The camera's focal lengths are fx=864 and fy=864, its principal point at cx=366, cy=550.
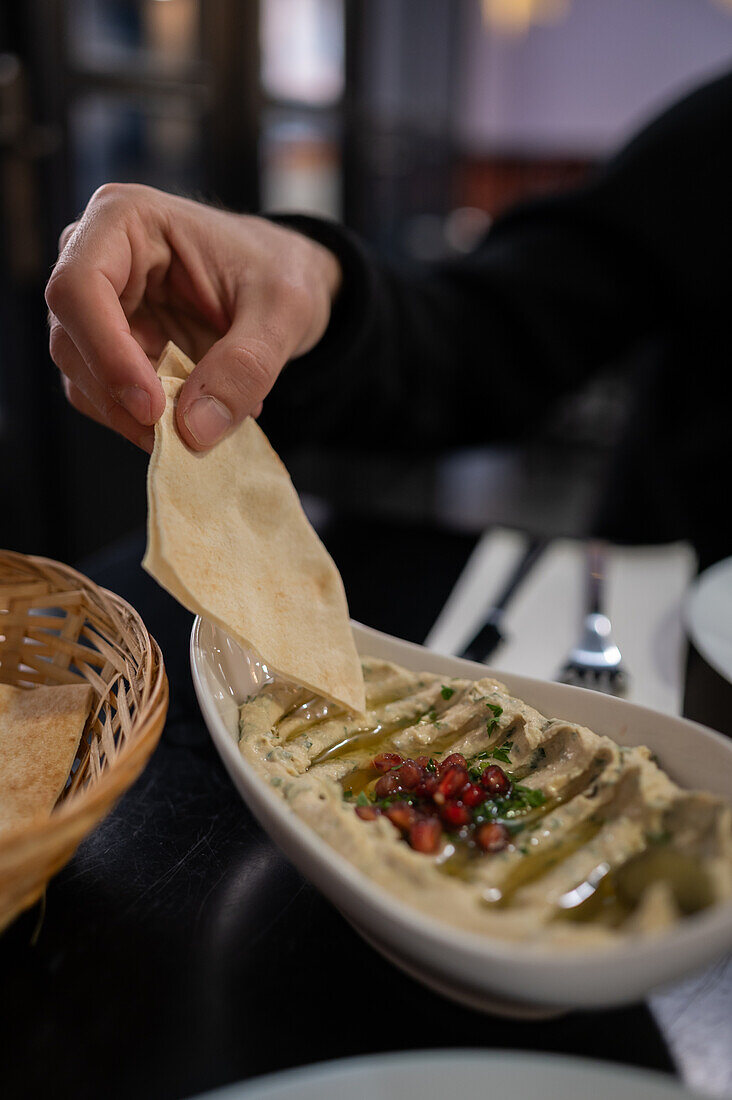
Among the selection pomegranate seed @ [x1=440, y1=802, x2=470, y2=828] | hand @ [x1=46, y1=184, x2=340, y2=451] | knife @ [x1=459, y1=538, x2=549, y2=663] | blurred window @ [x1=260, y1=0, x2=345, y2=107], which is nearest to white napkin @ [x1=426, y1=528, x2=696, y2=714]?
knife @ [x1=459, y1=538, x2=549, y2=663]

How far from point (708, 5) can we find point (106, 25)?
6.42 m

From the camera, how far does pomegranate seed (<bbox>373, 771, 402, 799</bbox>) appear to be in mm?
728

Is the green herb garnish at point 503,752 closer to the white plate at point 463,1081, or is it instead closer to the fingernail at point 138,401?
the white plate at point 463,1081

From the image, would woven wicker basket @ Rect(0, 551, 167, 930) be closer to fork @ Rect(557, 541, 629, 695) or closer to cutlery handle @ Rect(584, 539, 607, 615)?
fork @ Rect(557, 541, 629, 695)

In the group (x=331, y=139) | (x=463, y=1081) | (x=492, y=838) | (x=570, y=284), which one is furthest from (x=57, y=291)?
(x=331, y=139)

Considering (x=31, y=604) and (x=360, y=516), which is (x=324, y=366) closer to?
(x=360, y=516)

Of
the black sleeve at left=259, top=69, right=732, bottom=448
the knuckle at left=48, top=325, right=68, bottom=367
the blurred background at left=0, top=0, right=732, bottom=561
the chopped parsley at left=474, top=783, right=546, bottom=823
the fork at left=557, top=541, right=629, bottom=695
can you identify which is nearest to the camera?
the chopped parsley at left=474, top=783, right=546, bottom=823

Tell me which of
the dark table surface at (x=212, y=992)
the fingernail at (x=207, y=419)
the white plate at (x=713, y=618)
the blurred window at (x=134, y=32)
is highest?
the blurred window at (x=134, y=32)

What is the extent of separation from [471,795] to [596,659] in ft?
1.60

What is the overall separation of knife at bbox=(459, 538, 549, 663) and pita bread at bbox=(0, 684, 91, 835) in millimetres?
530

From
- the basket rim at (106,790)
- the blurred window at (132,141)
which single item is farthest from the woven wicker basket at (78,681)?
the blurred window at (132,141)

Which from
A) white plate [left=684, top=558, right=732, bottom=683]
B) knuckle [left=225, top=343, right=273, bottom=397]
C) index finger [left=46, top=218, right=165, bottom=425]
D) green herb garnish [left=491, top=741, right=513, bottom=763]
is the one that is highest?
index finger [left=46, top=218, right=165, bottom=425]

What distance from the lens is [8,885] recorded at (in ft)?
1.73

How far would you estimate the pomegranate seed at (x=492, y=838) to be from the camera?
658 millimetres
